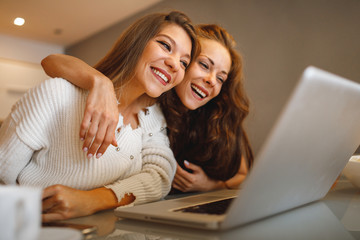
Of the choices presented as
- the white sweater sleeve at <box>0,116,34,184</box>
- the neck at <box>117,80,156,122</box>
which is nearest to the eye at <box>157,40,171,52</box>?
the neck at <box>117,80,156,122</box>

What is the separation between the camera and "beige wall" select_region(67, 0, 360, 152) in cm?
252

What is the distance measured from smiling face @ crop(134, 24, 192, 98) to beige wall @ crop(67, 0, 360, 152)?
1772 mm

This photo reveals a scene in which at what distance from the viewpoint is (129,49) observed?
115 cm

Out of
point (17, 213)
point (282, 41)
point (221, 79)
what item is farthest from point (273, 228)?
point (282, 41)

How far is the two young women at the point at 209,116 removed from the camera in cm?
143

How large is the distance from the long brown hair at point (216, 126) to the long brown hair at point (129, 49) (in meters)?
0.32

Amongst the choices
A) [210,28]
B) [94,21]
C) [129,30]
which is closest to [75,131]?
[129,30]

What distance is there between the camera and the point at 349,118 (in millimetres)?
568

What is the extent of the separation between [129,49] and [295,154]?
802 mm

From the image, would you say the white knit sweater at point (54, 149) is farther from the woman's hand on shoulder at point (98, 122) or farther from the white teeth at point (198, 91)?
the white teeth at point (198, 91)

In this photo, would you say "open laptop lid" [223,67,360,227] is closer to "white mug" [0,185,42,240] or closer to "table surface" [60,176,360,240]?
"table surface" [60,176,360,240]

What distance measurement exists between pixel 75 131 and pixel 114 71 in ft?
1.02

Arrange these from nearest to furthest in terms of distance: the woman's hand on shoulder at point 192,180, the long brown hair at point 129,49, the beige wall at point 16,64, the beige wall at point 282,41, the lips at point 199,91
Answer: the long brown hair at point 129,49, the woman's hand on shoulder at point 192,180, the lips at point 199,91, the beige wall at point 282,41, the beige wall at point 16,64

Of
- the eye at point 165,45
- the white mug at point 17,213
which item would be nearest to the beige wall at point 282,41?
the eye at point 165,45
